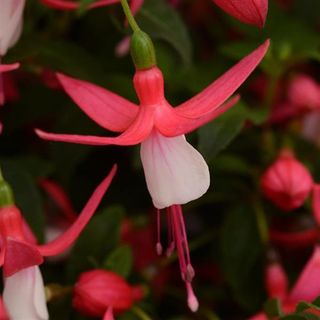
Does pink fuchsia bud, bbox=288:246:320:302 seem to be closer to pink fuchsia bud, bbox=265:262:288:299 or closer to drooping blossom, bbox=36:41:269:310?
pink fuchsia bud, bbox=265:262:288:299

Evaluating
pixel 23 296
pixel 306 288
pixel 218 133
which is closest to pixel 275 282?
pixel 306 288

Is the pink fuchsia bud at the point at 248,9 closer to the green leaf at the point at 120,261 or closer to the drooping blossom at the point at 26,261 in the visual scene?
the drooping blossom at the point at 26,261

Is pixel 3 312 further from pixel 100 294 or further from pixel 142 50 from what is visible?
pixel 142 50

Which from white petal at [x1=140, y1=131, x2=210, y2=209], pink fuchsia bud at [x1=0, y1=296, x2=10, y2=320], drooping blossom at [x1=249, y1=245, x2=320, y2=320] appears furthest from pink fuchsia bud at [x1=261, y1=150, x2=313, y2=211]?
pink fuchsia bud at [x1=0, y1=296, x2=10, y2=320]

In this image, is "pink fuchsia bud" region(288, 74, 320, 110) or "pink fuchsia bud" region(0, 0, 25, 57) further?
"pink fuchsia bud" region(288, 74, 320, 110)

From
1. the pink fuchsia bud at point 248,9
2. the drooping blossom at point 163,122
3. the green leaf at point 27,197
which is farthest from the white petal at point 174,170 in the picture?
the green leaf at point 27,197

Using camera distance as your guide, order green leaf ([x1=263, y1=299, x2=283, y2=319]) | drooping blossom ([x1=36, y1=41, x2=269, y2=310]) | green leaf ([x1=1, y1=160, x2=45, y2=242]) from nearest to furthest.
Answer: drooping blossom ([x1=36, y1=41, x2=269, y2=310]) < green leaf ([x1=263, y1=299, x2=283, y2=319]) < green leaf ([x1=1, y1=160, x2=45, y2=242])
